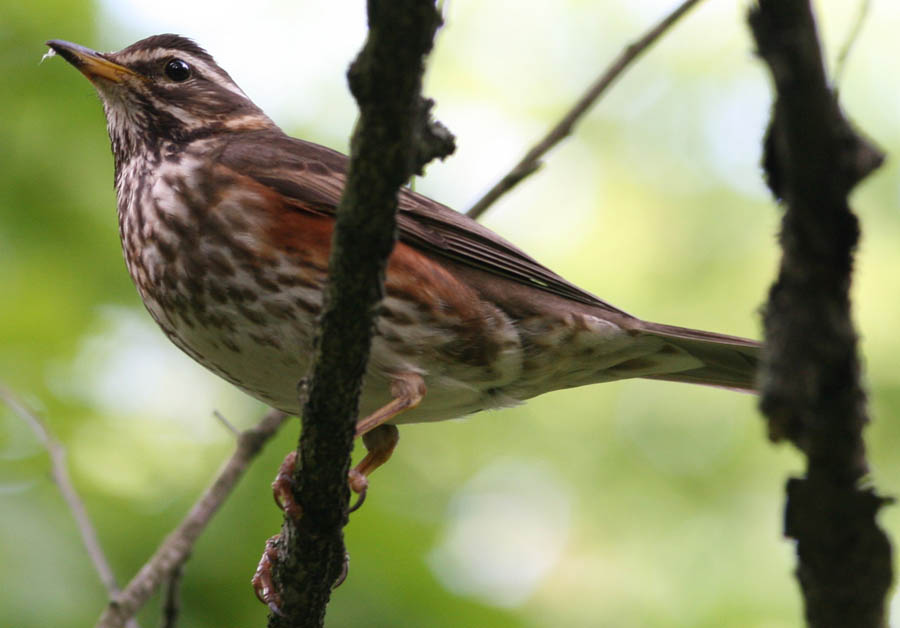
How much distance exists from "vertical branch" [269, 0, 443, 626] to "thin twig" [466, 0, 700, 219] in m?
2.45

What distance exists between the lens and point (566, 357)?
4.97 metres

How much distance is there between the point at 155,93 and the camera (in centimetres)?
530

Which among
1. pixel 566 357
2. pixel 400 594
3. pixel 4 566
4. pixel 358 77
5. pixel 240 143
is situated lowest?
pixel 4 566

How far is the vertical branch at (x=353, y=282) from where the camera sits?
2258mm

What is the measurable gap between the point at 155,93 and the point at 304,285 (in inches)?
67.3

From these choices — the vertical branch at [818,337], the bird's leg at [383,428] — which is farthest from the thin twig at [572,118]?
the vertical branch at [818,337]

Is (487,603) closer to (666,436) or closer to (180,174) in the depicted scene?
(180,174)

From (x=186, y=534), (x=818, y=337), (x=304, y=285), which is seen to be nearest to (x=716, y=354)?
(x=304, y=285)

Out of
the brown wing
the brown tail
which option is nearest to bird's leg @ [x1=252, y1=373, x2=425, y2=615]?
the brown wing

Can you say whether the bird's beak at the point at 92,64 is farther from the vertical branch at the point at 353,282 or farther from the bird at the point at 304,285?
the vertical branch at the point at 353,282

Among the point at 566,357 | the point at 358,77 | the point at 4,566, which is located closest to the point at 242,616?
the point at 4,566

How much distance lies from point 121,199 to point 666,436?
506 cm

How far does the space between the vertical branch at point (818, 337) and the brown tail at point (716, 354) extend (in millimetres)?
2950

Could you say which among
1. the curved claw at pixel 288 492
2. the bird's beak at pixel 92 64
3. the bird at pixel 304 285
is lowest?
the curved claw at pixel 288 492
